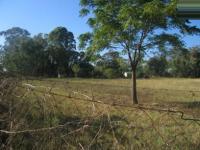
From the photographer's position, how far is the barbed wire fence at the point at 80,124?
14.1ft

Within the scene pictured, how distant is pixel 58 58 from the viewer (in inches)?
1406

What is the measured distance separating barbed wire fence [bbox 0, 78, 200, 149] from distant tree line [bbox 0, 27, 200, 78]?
646 millimetres

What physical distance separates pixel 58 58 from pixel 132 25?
1532cm

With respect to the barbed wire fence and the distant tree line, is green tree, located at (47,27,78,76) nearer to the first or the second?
the distant tree line

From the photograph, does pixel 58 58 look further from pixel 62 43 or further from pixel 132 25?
pixel 132 25

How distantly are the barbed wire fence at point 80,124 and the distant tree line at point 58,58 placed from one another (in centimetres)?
65

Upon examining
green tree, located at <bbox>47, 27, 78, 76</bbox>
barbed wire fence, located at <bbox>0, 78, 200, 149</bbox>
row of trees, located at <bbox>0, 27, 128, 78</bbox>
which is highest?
green tree, located at <bbox>47, 27, 78, 76</bbox>

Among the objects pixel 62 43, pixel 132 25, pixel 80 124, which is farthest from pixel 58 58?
pixel 80 124

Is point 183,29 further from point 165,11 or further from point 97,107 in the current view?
point 97,107

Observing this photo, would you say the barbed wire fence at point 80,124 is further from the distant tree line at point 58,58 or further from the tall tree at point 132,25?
the tall tree at point 132,25

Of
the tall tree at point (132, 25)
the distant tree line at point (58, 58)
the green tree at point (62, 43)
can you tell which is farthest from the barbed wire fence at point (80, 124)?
the green tree at point (62, 43)

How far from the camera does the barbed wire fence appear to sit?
14.1 ft

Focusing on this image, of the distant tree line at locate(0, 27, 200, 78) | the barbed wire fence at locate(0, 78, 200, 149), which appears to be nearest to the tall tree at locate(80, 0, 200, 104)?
the distant tree line at locate(0, 27, 200, 78)

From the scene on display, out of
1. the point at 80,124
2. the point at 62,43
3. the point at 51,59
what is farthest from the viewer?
the point at 62,43
